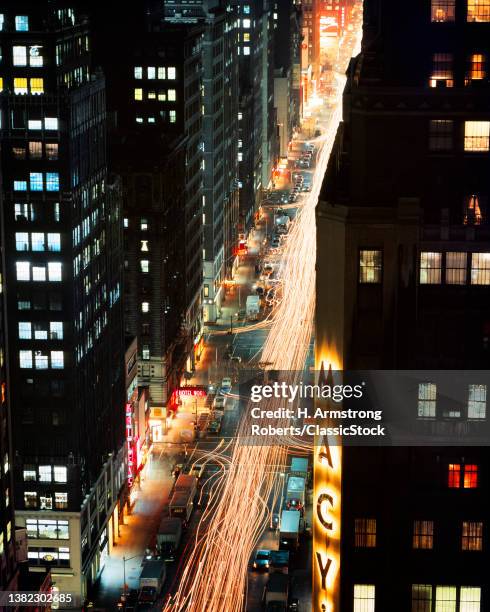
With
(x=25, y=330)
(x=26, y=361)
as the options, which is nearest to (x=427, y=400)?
(x=25, y=330)

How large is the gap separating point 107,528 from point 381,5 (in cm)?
10239

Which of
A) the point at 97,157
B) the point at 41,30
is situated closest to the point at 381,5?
the point at 41,30

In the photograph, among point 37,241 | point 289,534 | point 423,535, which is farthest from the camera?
point 289,534

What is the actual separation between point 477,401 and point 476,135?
28.0 feet

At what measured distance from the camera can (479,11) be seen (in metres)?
45.7

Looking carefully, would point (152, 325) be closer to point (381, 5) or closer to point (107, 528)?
point (107, 528)

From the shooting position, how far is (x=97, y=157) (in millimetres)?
140000

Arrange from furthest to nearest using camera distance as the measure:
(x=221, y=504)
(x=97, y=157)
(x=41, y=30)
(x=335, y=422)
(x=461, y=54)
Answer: (x=221, y=504) → (x=97, y=157) → (x=41, y=30) → (x=335, y=422) → (x=461, y=54)

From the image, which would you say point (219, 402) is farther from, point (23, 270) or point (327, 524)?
point (327, 524)

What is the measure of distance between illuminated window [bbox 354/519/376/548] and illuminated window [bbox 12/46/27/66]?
289 feet

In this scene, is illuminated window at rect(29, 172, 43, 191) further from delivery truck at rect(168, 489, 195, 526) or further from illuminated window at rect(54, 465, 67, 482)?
delivery truck at rect(168, 489, 195, 526)

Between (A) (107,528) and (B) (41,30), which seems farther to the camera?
(A) (107,528)

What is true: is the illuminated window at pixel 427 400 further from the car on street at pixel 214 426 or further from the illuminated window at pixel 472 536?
the car on street at pixel 214 426

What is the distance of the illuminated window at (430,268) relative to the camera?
152ft
